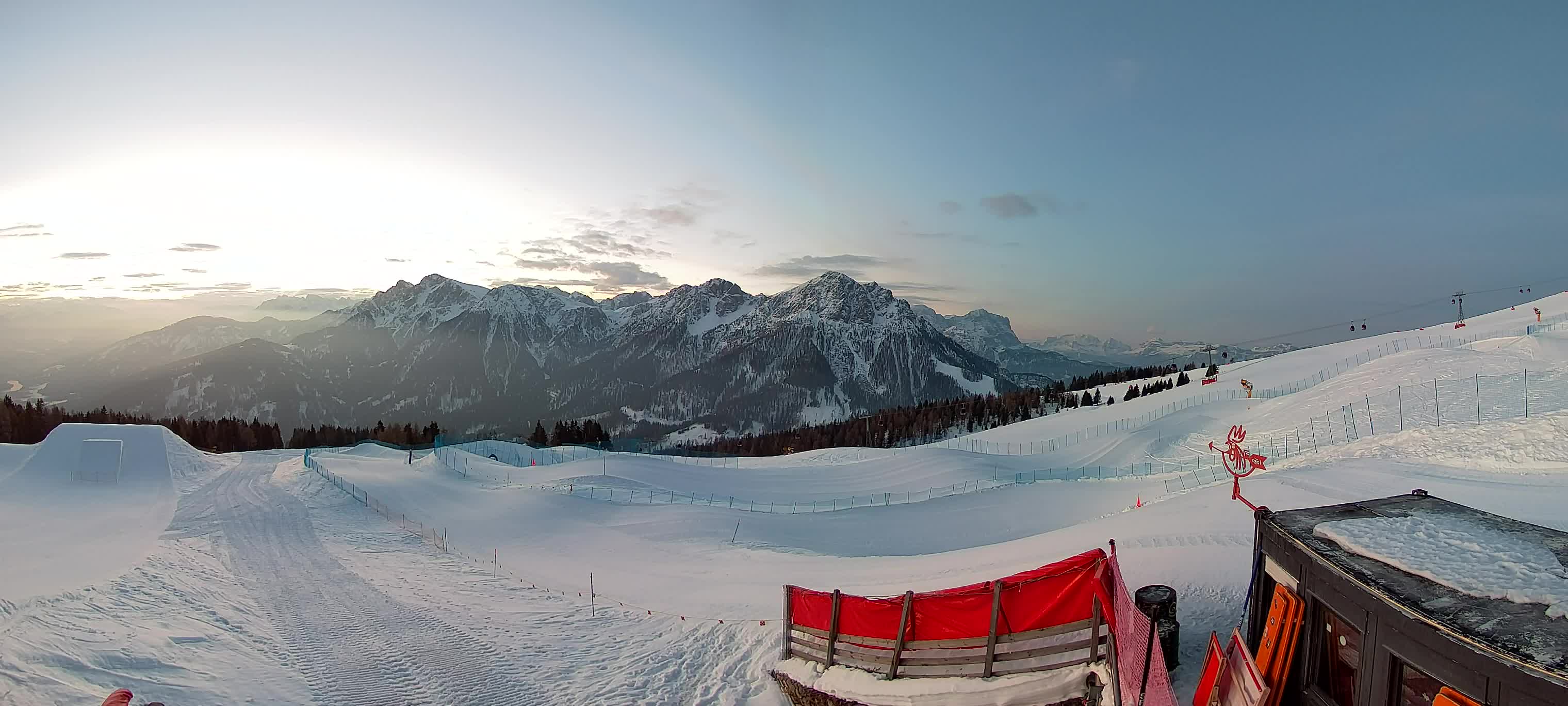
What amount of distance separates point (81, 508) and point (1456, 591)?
4749 cm

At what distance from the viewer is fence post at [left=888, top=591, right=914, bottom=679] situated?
388 inches

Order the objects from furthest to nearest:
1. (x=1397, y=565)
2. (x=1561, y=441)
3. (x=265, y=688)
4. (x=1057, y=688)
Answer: (x=1561, y=441), (x=265, y=688), (x=1057, y=688), (x=1397, y=565)

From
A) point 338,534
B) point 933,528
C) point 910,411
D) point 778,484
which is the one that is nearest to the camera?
point 338,534

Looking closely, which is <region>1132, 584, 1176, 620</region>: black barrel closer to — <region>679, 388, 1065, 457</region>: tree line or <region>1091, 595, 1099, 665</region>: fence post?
<region>1091, 595, 1099, 665</region>: fence post

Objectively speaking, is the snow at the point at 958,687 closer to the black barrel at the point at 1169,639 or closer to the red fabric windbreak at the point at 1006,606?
the red fabric windbreak at the point at 1006,606

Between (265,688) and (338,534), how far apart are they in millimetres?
16394

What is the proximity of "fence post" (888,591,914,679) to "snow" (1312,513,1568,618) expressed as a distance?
5.16m

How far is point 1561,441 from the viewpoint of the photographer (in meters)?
17.0

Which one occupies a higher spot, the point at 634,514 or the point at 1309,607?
the point at 1309,607

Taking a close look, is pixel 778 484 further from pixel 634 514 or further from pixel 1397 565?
pixel 1397 565

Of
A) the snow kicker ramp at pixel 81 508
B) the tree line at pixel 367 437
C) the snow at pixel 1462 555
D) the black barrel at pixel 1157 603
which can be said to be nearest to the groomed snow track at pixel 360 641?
the snow kicker ramp at pixel 81 508

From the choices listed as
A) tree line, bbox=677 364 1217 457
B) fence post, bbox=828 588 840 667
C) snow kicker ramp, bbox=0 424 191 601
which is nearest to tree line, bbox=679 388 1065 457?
tree line, bbox=677 364 1217 457

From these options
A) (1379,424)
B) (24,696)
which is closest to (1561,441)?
(1379,424)

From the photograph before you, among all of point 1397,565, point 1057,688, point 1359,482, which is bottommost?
point 1057,688
